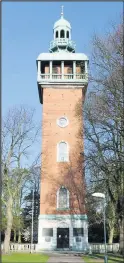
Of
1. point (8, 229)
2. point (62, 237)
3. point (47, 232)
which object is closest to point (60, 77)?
point (47, 232)

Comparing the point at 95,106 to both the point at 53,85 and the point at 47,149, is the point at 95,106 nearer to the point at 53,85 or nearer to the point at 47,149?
the point at 47,149

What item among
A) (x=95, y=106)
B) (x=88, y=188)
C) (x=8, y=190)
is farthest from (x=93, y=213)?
(x=95, y=106)

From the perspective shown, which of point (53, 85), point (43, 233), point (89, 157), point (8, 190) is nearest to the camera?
point (89, 157)

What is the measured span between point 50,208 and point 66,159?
5.30 meters

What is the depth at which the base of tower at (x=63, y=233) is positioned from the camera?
33.3m

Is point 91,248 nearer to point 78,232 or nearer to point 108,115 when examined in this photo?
point 78,232

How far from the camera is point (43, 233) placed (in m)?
33.8

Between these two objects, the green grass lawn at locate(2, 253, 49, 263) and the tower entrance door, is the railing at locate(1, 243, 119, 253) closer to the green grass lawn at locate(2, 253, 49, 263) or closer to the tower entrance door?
the tower entrance door

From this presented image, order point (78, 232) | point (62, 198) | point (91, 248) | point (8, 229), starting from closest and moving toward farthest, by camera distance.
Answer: point (8, 229)
point (91, 248)
point (78, 232)
point (62, 198)

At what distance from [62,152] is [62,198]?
4.78 meters

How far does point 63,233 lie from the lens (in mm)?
34000

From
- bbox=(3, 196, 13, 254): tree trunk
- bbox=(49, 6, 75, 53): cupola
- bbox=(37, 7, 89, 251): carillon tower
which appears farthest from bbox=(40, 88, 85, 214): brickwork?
bbox=(49, 6, 75, 53): cupola

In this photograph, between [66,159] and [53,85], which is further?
[53,85]

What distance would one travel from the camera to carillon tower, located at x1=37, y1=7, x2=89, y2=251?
3394 centimetres
